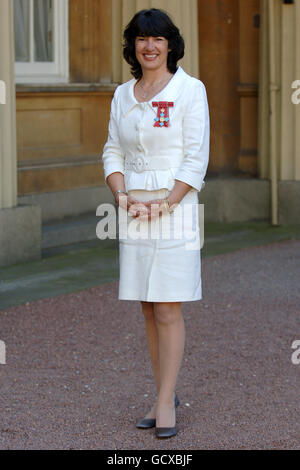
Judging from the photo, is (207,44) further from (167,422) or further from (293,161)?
(167,422)

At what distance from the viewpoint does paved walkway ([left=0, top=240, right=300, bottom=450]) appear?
470 cm

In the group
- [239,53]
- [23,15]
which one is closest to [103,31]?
[23,15]

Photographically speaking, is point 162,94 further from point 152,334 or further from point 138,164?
point 152,334

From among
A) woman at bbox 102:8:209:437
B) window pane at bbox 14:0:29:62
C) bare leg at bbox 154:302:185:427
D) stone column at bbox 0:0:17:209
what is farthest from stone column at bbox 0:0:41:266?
bare leg at bbox 154:302:185:427

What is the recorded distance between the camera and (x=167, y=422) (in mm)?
4688

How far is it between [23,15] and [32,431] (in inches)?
267

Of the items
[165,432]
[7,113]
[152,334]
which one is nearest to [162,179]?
[152,334]

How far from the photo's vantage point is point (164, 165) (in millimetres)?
4586

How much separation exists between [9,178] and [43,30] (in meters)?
2.58

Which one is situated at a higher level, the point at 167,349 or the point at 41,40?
the point at 41,40

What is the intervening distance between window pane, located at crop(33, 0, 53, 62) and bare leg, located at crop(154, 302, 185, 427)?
21.8 feet

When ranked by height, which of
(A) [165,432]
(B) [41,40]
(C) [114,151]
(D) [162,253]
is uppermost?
(B) [41,40]

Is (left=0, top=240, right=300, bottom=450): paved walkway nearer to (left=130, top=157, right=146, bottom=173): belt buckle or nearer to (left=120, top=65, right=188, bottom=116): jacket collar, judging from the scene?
(left=130, top=157, right=146, bottom=173): belt buckle
